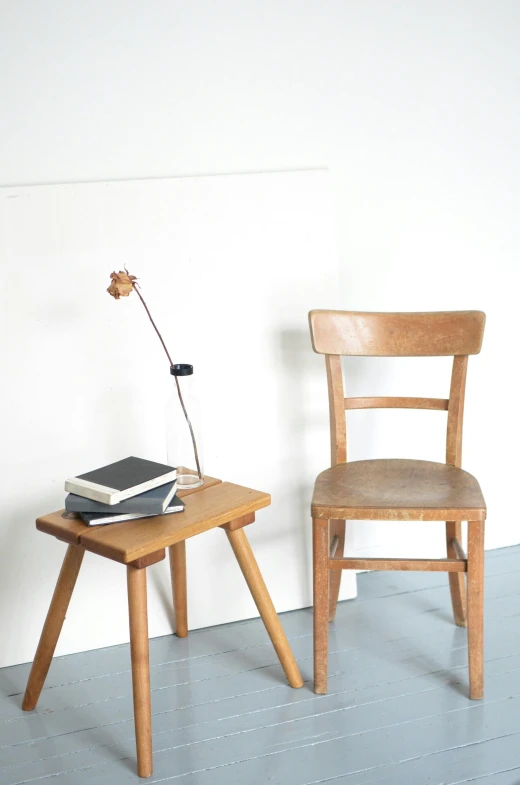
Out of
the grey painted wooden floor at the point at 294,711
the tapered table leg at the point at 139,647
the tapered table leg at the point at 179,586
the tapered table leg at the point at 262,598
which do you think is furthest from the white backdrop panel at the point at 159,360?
the tapered table leg at the point at 139,647

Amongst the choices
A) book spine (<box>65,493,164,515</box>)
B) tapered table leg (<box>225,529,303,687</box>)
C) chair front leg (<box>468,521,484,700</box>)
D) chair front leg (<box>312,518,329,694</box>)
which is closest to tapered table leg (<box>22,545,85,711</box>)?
book spine (<box>65,493,164,515</box>)

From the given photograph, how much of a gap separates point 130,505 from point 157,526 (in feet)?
0.24

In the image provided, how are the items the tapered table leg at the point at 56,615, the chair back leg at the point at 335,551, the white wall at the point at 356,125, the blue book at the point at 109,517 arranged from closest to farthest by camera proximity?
the blue book at the point at 109,517 < the tapered table leg at the point at 56,615 < the white wall at the point at 356,125 < the chair back leg at the point at 335,551

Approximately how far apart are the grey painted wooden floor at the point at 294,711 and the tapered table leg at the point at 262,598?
6 cm

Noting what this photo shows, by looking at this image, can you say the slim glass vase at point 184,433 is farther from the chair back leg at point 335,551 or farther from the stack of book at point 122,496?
the chair back leg at point 335,551

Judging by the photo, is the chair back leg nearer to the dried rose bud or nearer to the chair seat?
the chair seat

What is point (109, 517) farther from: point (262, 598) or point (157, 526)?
point (262, 598)

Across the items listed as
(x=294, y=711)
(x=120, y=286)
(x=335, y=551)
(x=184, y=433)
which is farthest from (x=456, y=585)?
(x=120, y=286)

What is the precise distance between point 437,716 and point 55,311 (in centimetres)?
133

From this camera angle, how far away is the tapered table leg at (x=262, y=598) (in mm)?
1950

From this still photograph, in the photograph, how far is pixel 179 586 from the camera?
2277 mm

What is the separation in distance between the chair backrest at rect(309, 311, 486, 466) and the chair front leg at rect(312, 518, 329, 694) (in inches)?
13.1

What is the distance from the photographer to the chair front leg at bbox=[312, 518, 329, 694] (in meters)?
1.96

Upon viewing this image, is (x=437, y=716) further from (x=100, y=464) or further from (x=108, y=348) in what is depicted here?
(x=108, y=348)
